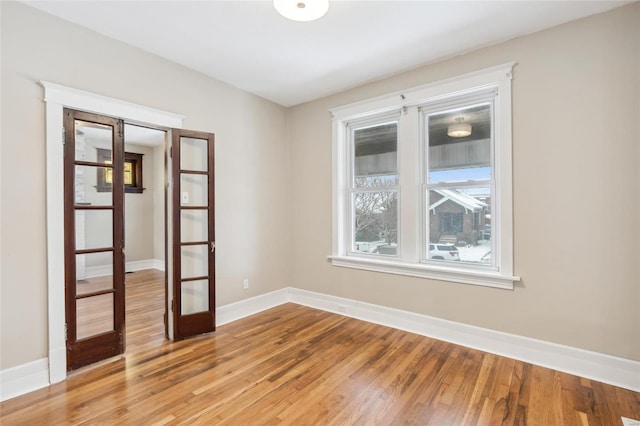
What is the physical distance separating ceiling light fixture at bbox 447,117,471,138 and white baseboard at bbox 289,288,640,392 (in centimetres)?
199

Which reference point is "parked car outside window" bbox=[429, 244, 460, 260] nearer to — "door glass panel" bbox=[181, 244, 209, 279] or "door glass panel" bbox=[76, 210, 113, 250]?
"door glass panel" bbox=[181, 244, 209, 279]

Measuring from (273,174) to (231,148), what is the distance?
0.78 m

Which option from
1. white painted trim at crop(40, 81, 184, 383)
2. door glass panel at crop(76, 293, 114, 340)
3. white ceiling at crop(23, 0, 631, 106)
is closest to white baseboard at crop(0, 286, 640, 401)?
white painted trim at crop(40, 81, 184, 383)

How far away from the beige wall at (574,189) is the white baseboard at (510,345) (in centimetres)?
6

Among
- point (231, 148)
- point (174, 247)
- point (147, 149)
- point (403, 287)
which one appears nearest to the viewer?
point (174, 247)

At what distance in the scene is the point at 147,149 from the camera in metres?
7.09

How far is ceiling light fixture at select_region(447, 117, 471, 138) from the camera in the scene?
125 inches

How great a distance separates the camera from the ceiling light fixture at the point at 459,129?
319 cm

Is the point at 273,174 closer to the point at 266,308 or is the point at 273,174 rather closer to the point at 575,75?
the point at 266,308

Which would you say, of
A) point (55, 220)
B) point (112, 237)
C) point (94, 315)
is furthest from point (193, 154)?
point (94, 315)

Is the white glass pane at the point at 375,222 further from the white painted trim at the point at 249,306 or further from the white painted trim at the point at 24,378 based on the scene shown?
the white painted trim at the point at 24,378

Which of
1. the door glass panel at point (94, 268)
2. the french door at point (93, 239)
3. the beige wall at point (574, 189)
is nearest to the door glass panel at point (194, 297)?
the french door at point (93, 239)

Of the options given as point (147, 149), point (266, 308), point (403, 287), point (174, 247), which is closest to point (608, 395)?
point (403, 287)

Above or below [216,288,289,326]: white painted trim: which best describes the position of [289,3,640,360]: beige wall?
above
